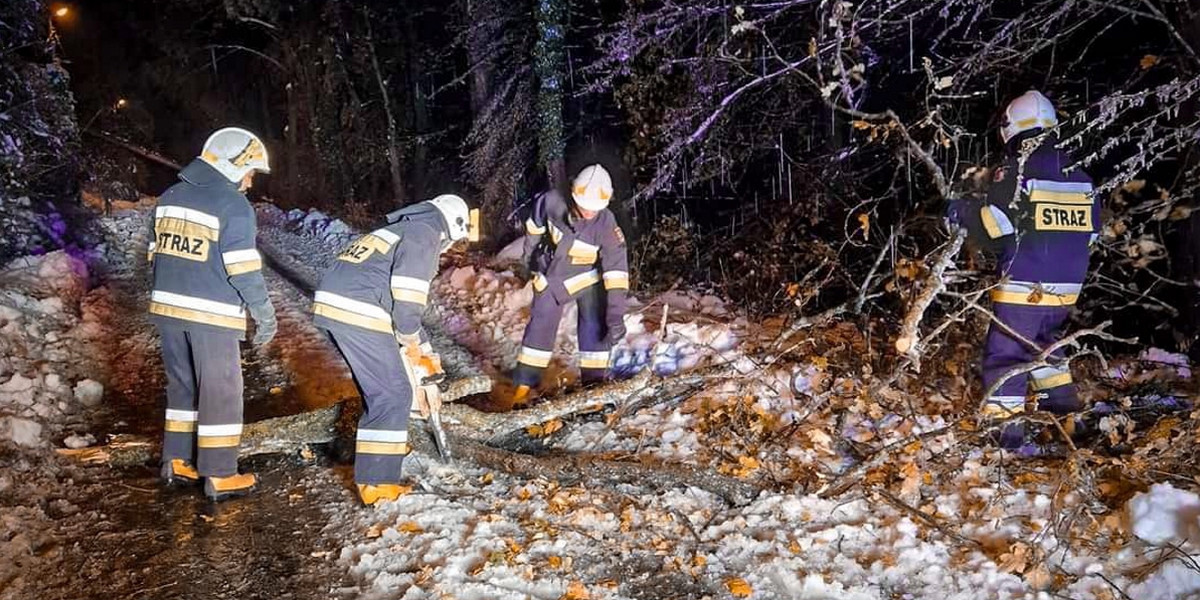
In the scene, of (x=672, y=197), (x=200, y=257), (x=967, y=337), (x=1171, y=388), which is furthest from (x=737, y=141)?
(x=200, y=257)

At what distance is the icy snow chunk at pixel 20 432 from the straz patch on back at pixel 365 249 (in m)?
2.40

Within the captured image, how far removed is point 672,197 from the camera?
11.3 metres

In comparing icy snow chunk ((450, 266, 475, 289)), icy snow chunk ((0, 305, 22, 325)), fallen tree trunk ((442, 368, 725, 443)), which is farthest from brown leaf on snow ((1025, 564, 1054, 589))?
icy snow chunk ((0, 305, 22, 325))

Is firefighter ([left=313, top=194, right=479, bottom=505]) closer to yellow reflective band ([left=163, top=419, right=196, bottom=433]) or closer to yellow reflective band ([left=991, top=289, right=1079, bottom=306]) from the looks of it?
yellow reflective band ([left=163, top=419, right=196, bottom=433])

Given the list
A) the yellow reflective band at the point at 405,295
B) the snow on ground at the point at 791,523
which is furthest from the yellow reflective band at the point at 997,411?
the yellow reflective band at the point at 405,295

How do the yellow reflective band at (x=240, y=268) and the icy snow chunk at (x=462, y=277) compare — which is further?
the icy snow chunk at (x=462, y=277)

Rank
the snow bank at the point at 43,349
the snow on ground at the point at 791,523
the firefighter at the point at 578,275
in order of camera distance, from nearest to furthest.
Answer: the snow on ground at the point at 791,523
the snow bank at the point at 43,349
the firefighter at the point at 578,275

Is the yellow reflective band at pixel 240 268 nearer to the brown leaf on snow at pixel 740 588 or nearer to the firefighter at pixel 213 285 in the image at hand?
the firefighter at pixel 213 285

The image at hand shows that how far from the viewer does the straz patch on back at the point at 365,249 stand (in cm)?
432

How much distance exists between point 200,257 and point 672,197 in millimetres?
7660

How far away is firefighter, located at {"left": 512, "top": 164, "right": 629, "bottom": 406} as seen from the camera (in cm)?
577

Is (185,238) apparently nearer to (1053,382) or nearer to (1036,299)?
(1036,299)

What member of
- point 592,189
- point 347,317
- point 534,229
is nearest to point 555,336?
point 534,229

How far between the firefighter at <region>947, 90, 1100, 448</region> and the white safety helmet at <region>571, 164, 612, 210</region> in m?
2.38
